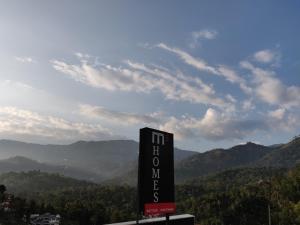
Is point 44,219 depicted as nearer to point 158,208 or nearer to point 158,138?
point 158,208

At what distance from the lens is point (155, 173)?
24297 millimetres

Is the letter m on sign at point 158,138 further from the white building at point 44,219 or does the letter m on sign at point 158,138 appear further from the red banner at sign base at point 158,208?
the white building at point 44,219

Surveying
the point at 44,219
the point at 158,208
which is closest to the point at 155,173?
the point at 158,208

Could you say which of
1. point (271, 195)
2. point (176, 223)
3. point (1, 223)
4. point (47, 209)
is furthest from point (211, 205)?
point (176, 223)

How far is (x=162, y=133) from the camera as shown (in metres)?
25.6

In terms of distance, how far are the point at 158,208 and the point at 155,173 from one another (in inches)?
83.7

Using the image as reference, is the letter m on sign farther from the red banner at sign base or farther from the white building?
the white building

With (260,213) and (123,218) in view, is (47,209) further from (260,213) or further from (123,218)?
(260,213)

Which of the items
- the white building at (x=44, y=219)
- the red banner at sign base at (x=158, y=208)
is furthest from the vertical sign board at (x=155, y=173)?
the white building at (x=44, y=219)

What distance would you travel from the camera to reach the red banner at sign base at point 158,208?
2336cm

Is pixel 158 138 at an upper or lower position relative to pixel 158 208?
upper

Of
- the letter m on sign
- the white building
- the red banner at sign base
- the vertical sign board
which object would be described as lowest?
the white building

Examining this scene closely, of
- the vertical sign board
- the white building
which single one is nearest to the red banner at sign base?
the vertical sign board

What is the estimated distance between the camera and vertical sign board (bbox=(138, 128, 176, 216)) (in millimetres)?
23391
